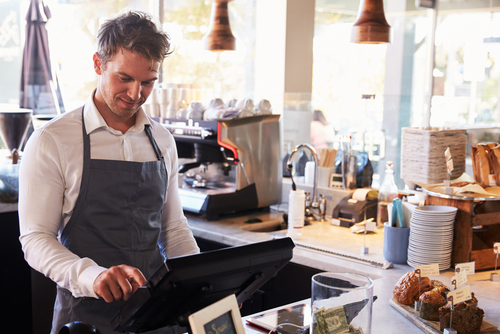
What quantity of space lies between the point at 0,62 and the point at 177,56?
2.09m

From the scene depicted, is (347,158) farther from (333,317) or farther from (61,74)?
(61,74)

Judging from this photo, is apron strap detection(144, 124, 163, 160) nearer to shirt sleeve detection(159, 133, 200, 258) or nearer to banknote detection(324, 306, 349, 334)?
shirt sleeve detection(159, 133, 200, 258)

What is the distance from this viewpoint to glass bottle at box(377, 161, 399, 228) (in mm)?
2781

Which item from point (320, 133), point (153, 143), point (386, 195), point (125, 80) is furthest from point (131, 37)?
point (320, 133)

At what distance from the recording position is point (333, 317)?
1158 millimetres

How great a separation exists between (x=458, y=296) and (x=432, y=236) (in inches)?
27.5

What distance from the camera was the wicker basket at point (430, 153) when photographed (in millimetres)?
2406

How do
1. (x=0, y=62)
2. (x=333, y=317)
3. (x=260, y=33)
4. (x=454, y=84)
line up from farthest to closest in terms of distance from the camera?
(x=454, y=84), (x=260, y=33), (x=0, y=62), (x=333, y=317)

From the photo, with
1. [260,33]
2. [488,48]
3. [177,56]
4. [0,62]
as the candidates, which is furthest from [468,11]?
[0,62]

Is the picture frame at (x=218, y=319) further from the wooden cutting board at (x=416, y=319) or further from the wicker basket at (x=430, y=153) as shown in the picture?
the wicker basket at (x=430, y=153)

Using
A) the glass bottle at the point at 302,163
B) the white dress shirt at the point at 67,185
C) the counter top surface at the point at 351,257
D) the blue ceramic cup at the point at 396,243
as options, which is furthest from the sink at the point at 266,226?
the white dress shirt at the point at 67,185

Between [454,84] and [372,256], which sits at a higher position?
[454,84]

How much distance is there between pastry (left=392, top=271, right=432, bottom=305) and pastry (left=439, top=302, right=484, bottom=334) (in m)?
0.20

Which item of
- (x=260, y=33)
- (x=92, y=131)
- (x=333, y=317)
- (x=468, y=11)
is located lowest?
(x=333, y=317)
